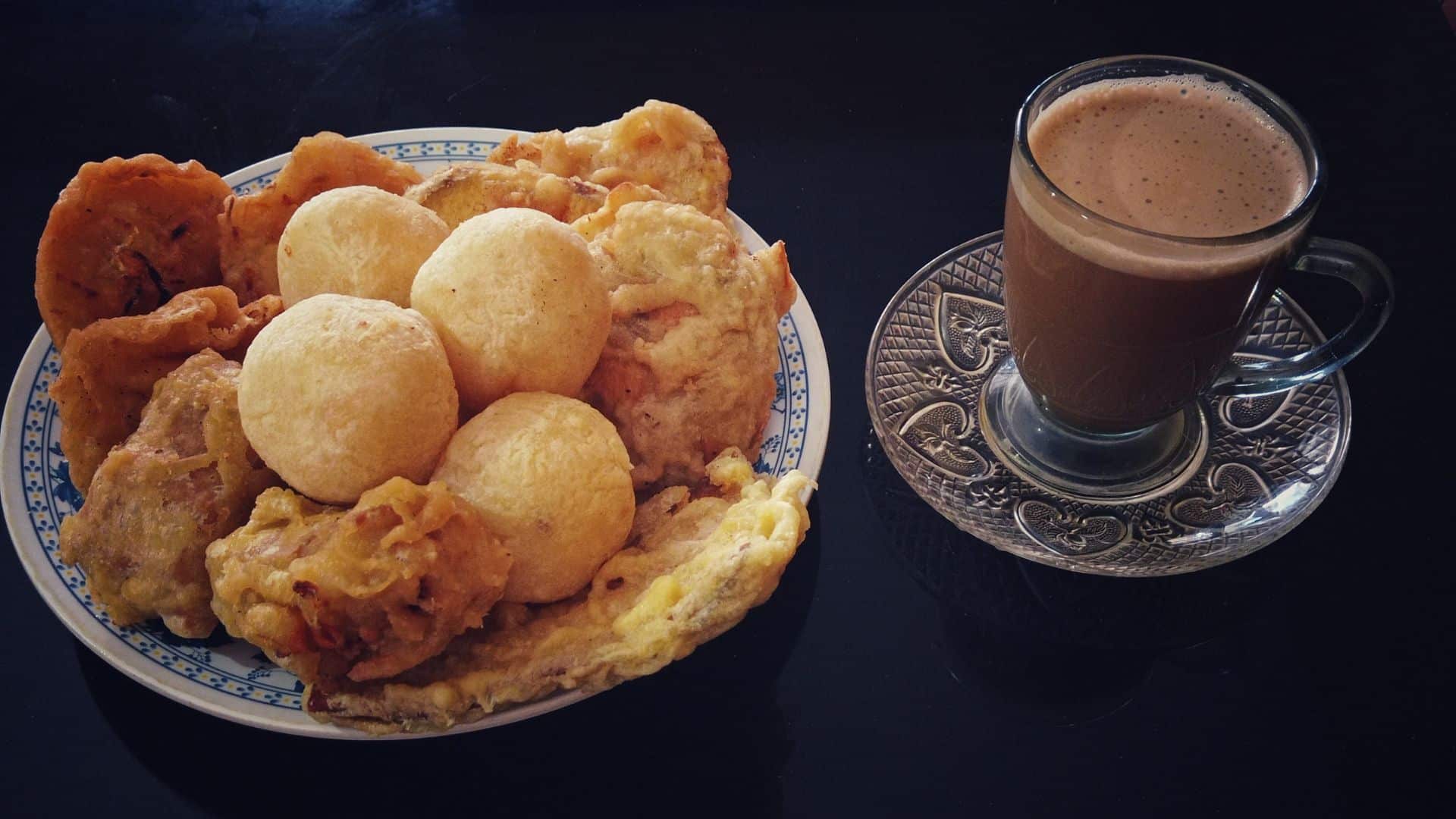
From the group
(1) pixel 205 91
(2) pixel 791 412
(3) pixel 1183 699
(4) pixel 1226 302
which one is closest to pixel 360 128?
(1) pixel 205 91

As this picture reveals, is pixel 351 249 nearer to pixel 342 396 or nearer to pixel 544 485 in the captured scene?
pixel 342 396

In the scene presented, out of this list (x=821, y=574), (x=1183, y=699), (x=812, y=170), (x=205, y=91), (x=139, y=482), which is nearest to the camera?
(x=139, y=482)

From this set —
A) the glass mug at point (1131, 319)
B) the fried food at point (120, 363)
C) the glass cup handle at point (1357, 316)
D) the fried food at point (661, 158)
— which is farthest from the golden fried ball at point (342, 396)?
the glass cup handle at point (1357, 316)

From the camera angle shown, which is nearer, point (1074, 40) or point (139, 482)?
point (139, 482)

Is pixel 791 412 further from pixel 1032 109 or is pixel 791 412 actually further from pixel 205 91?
pixel 205 91

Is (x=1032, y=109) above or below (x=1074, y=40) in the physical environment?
above

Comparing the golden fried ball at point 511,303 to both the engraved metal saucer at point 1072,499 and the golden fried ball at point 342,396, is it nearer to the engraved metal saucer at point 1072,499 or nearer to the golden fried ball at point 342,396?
the golden fried ball at point 342,396
